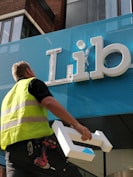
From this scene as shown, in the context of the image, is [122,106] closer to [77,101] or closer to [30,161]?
[77,101]

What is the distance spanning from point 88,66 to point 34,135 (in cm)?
246

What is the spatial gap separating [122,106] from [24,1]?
6.72m

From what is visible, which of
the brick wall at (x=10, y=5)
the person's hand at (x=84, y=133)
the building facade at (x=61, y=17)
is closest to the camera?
the person's hand at (x=84, y=133)

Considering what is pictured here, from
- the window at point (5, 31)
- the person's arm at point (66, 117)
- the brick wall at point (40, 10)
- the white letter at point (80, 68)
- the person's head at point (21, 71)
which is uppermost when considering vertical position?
the brick wall at point (40, 10)

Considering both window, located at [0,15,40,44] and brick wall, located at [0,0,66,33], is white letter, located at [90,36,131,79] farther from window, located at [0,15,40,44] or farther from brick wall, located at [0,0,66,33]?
brick wall, located at [0,0,66,33]

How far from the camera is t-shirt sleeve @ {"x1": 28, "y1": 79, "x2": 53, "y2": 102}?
2.23 metres

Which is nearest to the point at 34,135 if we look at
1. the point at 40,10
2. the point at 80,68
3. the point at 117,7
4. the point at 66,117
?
the point at 66,117

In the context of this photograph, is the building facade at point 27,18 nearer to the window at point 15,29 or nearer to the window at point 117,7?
the window at point 15,29

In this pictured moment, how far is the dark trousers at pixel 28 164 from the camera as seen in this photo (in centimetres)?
216

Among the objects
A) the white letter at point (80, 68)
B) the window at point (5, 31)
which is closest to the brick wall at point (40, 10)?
the window at point (5, 31)

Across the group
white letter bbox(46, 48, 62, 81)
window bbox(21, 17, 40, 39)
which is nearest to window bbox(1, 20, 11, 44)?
window bbox(21, 17, 40, 39)

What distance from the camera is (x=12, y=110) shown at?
233cm

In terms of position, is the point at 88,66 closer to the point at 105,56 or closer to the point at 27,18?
the point at 105,56

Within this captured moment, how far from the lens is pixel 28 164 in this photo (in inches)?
85.3
